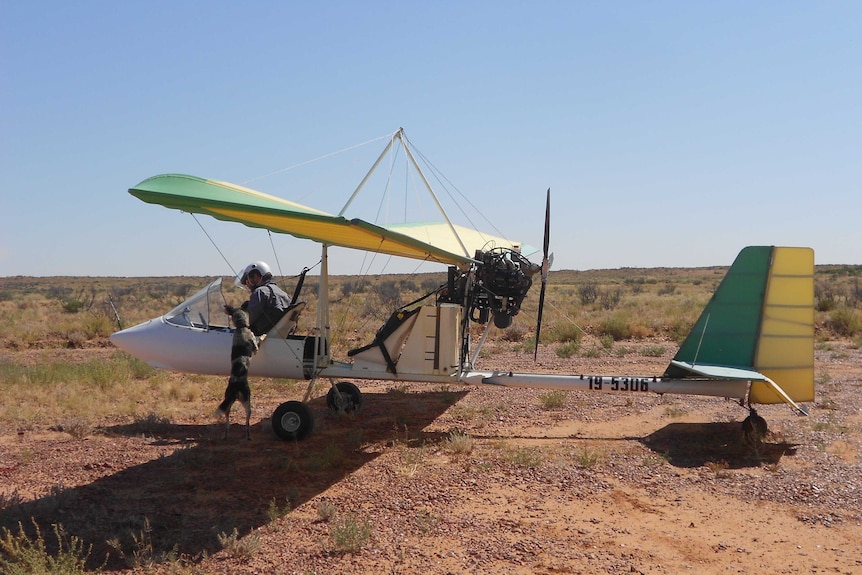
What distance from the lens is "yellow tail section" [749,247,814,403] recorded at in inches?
333

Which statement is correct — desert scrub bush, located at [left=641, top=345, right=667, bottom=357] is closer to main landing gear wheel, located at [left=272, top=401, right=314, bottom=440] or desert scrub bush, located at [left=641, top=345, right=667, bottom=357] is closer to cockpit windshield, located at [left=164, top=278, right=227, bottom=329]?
main landing gear wheel, located at [left=272, top=401, right=314, bottom=440]

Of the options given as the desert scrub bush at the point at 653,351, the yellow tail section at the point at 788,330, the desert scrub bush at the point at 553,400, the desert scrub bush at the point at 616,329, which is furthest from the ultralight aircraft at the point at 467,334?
the desert scrub bush at the point at 616,329

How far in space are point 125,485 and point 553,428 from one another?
5470mm

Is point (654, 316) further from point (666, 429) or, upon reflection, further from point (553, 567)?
point (553, 567)

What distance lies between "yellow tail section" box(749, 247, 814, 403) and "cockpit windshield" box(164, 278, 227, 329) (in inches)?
282

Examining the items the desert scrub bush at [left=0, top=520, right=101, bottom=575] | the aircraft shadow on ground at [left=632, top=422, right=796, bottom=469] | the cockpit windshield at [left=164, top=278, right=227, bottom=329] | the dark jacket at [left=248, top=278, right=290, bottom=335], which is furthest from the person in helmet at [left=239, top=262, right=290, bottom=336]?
the aircraft shadow on ground at [left=632, top=422, right=796, bottom=469]

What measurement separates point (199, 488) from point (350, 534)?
2.22 m

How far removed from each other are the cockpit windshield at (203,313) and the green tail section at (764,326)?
6305 millimetres

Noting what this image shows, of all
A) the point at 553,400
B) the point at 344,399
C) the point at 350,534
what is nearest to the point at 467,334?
the point at 553,400

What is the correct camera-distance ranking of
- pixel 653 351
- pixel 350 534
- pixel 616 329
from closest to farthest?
pixel 350 534, pixel 653 351, pixel 616 329

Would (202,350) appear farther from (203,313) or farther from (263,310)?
(263,310)

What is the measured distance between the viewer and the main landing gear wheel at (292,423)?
855 centimetres

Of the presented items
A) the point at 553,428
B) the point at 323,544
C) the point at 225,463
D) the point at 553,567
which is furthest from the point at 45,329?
the point at 553,567

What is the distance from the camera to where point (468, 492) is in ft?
22.0
